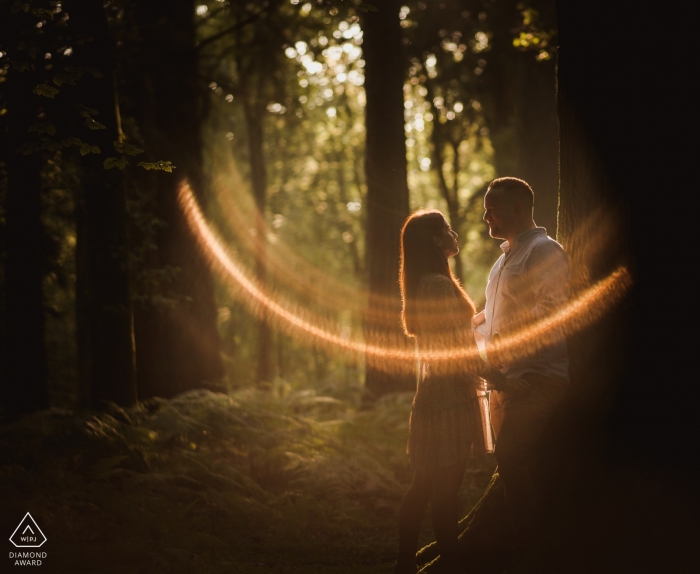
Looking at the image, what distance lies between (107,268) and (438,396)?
14.4 ft

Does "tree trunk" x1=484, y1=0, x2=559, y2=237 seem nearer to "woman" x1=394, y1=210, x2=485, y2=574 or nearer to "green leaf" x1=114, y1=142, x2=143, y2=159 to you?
"woman" x1=394, y1=210, x2=485, y2=574

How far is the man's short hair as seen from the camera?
13.7ft

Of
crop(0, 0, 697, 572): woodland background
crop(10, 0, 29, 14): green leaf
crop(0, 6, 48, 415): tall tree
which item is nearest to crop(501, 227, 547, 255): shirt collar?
crop(0, 0, 697, 572): woodland background

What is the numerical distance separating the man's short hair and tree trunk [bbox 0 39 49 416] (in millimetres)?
6127

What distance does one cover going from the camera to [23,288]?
27.5ft

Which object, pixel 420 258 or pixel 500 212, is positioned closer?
pixel 500 212

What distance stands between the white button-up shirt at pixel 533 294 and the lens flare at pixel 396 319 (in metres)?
0.05

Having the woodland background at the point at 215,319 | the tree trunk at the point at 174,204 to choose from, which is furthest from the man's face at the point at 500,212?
the tree trunk at the point at 174,204

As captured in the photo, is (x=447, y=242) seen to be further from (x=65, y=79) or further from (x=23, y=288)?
(x=23, y=288)

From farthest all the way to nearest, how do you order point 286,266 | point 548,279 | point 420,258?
1. point 286,266
2. point 420,258
3. point 548,279

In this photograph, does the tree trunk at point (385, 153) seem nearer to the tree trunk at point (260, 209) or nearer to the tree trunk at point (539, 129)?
the tree trunk at point (539, 129)

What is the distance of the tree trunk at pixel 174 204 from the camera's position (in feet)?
32.3

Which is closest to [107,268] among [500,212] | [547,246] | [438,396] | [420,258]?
[420,258]

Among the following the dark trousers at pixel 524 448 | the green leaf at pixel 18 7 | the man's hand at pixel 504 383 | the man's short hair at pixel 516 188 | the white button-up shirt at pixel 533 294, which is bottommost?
the dark trousers at pixel 524 448
